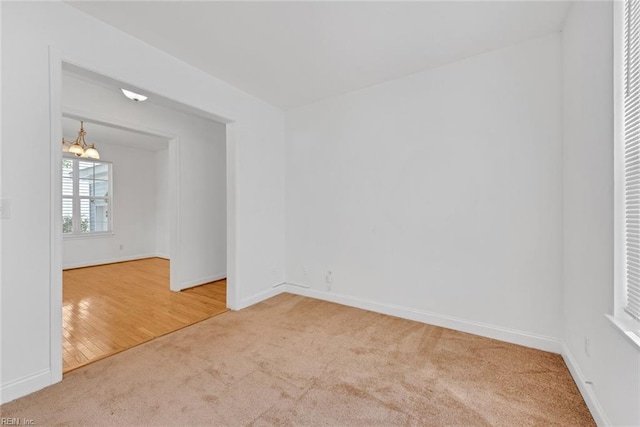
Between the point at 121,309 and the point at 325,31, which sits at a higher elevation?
the point at 325,31

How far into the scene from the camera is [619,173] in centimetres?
128

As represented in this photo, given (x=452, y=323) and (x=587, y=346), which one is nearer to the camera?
(x=587, y=346)

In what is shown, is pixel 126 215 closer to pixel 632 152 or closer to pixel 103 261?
pixel 103 261

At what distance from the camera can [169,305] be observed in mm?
3227

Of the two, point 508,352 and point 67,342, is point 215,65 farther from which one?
point 508,352

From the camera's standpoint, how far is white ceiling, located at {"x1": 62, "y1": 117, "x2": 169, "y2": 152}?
4.56 m

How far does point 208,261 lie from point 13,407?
8.96ft

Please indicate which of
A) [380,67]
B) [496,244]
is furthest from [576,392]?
[380,67]

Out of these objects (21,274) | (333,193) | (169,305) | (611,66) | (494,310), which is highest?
(611,66)

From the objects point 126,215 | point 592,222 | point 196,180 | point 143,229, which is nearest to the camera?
point 592,222

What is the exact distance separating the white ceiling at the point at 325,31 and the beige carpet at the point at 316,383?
2.55 meters

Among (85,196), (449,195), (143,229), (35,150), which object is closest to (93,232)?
(85,196)

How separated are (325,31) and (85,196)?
6370mm

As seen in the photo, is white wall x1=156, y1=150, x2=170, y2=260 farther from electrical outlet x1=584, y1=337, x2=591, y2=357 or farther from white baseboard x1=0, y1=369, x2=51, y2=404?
electrical outlet x1=584, y1=337, x2=591, y2=357
